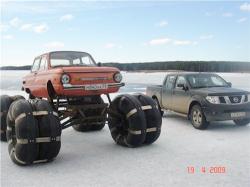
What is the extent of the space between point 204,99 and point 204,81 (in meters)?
1.46

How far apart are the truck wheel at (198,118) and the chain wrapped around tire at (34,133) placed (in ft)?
15.3

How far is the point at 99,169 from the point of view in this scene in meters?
6.03

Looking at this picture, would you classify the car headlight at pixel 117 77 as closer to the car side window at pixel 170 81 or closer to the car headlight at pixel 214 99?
the car headlight at pixel 214 99

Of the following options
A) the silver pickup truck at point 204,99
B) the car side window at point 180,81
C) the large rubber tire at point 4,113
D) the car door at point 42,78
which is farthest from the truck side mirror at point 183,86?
the large rubber tire at point 4,113

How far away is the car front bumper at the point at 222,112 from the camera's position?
30.7ft

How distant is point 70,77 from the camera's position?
7.33 m

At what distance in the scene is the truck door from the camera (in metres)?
11.6

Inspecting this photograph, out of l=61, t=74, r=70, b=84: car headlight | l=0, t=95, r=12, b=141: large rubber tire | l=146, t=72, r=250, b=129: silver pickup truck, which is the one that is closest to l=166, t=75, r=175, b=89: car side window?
l=146, t=72, r=250, b=129: silver pickup truck

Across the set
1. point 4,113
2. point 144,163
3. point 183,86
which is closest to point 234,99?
point 183,86

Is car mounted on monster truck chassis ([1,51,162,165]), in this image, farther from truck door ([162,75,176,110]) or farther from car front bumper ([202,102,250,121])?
truck door ([162,75,176,110])

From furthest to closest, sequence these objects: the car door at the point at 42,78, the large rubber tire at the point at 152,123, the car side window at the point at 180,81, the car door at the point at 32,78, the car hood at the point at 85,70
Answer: the car side window at the point at 180,81, the car door at the point at 32,78, the car door at the point at 42,78, the large rubber tire at the point at 152,123, the car hood at the point at 85,70

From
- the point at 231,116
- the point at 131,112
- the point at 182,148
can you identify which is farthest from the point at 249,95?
the point at 131,112

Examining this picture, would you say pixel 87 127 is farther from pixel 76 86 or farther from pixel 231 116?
pixel 231 116

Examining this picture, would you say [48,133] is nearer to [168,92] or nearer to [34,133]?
[34,133]
